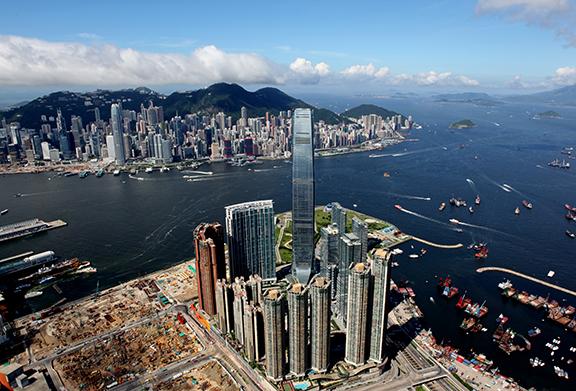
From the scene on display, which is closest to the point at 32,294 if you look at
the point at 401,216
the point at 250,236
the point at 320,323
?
the point at 250,236

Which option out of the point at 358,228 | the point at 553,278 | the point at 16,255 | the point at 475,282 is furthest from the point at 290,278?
the point at 16,255

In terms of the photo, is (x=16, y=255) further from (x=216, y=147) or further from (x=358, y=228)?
(x=216, y=147)

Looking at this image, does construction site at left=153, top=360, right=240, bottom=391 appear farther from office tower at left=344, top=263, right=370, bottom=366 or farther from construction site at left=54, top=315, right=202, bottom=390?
office tower at left=344, top=263, right=370, bottom=366

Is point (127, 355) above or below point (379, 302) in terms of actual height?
below

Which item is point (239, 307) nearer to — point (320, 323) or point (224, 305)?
point (224, 305)

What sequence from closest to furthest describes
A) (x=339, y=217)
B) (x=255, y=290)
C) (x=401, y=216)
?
(x=255, y=290)
(x=339, y=217)
(x=401, y=216)

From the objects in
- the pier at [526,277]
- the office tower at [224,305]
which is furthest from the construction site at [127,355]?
the pier at [526,277]
